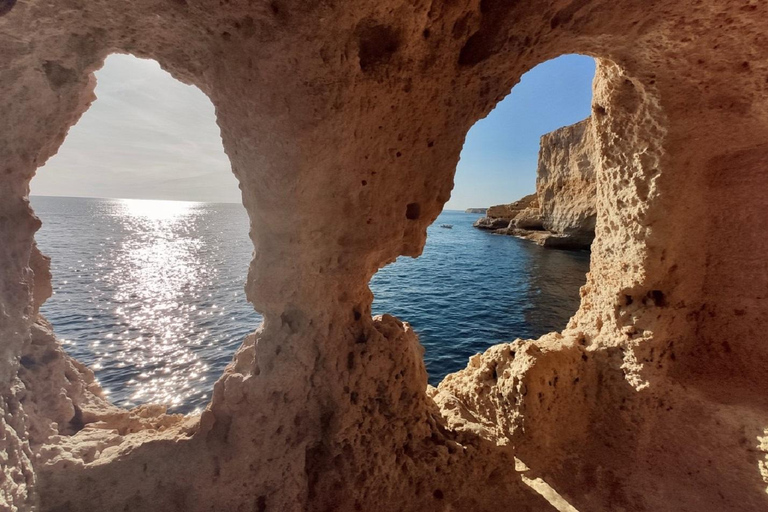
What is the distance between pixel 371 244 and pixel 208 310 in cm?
1501

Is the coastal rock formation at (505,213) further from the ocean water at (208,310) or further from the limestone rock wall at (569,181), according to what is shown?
the ocean water at (208,310)

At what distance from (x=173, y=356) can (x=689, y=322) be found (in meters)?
12.7

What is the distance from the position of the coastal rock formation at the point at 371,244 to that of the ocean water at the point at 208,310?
587cm

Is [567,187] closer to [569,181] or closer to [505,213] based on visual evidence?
[569,181]

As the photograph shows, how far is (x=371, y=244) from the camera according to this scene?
3389 mm

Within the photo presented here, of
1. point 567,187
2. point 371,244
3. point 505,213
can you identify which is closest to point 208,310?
point 371,244

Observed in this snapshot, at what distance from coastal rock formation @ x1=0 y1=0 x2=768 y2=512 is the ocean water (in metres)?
5.87

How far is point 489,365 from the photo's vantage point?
5.39 m

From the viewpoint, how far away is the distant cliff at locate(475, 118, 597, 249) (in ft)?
102

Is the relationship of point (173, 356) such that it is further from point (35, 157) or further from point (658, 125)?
point (658, 125)

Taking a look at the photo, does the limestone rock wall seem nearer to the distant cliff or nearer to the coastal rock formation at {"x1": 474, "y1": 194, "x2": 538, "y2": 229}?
the distant cliff

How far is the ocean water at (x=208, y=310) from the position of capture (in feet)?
35.0

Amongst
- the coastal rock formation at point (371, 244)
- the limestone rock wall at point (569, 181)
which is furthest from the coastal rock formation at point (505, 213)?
→ the coastal rock formation at point (371, 244)

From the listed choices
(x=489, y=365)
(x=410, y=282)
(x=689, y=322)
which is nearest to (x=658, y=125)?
(x=689, y=322)
